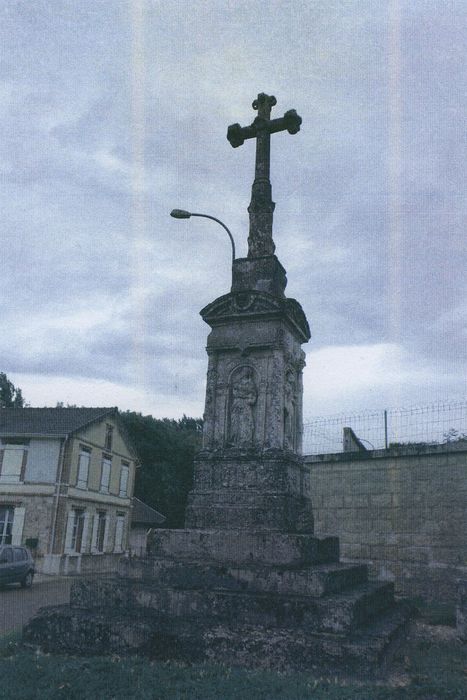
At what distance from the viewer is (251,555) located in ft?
20.9

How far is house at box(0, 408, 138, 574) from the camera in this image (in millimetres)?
22797

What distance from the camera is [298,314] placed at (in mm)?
8383

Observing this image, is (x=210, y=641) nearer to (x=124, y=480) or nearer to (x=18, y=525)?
(x=18, y=525)

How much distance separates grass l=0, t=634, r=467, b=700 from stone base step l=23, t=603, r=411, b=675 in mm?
196

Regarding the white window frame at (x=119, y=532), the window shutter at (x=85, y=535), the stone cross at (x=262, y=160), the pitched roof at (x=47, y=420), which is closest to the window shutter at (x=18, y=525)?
the window shutter at (x=85, y=535)

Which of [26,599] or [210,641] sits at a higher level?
[210,641]

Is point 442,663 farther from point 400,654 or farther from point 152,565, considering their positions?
point 152,565

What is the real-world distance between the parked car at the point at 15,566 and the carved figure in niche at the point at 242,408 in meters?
12.0

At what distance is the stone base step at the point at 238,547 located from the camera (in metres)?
6.25

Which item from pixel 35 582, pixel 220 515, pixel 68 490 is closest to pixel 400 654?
pixel 220 515

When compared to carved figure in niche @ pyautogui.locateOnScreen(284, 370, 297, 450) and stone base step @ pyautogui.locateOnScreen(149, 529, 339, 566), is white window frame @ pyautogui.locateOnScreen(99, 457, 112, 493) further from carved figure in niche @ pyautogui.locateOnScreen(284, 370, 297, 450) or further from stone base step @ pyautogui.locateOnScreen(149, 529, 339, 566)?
stone base step @ pyautogui.locateOnScreen(149, 529, 339, 566)

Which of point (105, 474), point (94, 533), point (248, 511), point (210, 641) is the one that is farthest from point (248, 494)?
point (105, 474)

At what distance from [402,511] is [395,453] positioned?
3.64 ft

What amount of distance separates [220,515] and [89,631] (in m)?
2.02
